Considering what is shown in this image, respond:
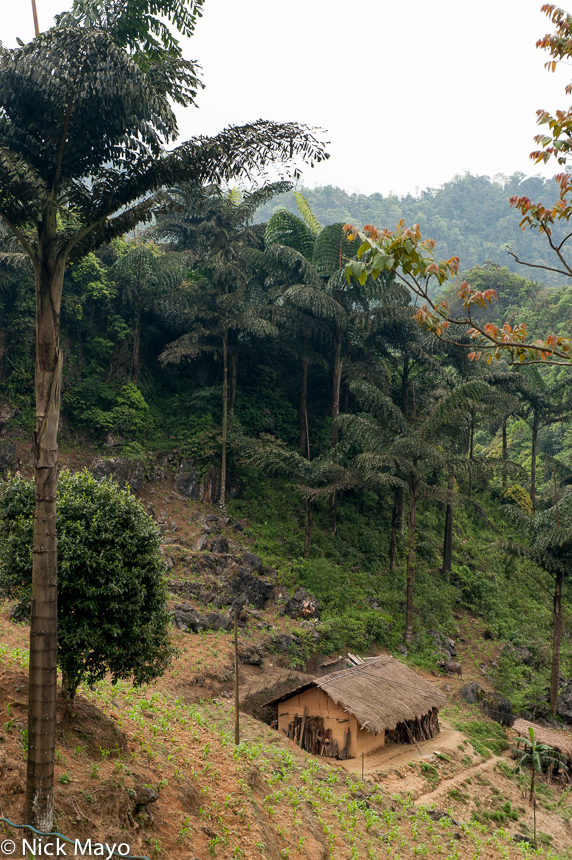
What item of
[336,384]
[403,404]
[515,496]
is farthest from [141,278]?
[515,496]

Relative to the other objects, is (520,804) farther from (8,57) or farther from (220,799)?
(8,57)

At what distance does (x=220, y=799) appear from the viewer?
8.98 metres

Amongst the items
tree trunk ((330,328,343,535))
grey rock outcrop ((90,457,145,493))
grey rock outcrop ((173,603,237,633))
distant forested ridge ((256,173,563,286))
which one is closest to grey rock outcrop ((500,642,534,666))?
tree trunk ((330,328,343,535))

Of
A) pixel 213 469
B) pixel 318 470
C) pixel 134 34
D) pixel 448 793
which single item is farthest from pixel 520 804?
pixel 134 34

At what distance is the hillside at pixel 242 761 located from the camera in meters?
7.78

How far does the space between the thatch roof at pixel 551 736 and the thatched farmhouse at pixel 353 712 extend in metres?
2.99

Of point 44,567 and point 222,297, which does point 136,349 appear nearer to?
point 222,297

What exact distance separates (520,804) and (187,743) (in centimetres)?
958

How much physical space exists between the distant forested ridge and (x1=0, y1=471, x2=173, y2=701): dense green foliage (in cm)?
8928

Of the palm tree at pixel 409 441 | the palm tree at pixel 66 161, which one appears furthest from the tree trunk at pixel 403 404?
the palm tree at pixel 66 161

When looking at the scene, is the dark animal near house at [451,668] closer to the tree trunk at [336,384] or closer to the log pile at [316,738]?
the tree trunk at [336,384]

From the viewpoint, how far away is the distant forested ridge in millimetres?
99562

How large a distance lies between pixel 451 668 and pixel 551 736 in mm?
4412

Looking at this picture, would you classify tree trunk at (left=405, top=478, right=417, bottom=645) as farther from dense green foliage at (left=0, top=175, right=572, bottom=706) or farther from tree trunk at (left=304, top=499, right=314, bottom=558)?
tree trunk at (left=304, top=499, right=314, bottom=558)
